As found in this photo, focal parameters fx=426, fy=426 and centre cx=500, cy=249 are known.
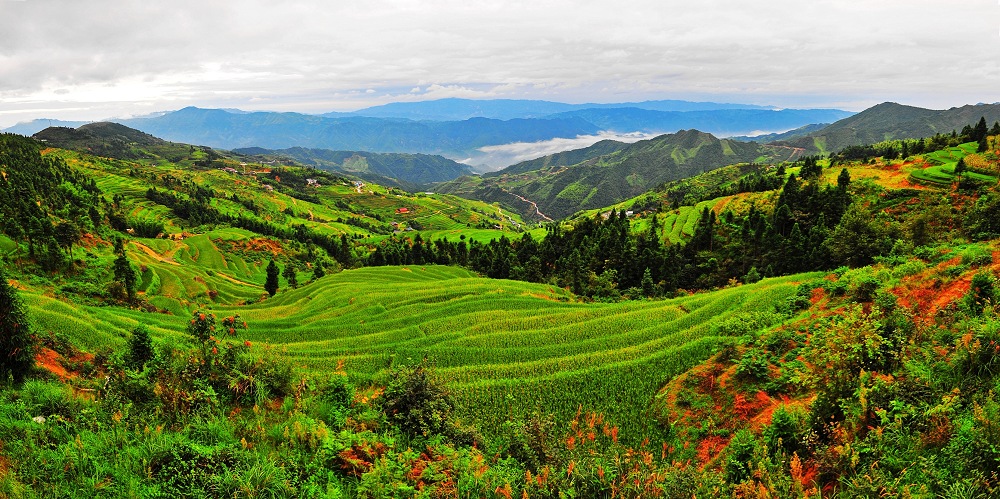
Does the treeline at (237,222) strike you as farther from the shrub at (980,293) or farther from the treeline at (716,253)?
the shrub at (980,293)

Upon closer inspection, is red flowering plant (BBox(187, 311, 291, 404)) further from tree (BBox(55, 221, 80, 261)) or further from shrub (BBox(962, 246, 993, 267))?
tree (BBox(55, 221, 80, 261))

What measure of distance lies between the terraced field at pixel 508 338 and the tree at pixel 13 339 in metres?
9.93

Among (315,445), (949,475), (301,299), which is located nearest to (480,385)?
(315,445)

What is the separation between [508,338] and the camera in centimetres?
2517

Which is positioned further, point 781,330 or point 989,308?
point 781,330

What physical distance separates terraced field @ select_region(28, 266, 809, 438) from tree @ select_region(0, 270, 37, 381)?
993 centimetres

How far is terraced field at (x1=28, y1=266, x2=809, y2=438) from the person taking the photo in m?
17.5

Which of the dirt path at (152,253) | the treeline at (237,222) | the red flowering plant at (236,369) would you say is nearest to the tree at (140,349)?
the red flowering plant at (236,369)

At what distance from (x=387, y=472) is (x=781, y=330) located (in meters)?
17.1

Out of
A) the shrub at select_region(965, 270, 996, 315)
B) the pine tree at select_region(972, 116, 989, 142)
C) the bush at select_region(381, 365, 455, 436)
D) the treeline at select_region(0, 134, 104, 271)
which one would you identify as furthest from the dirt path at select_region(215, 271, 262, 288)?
the pine tree at select_region(972, 116, 989, 142)

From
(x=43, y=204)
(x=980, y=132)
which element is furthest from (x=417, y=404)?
(x=980, y=132)

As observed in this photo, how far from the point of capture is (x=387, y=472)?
902 centimetres

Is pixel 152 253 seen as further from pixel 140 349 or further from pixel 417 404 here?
pixel 417 404

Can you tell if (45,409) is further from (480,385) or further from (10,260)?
(10,260)
